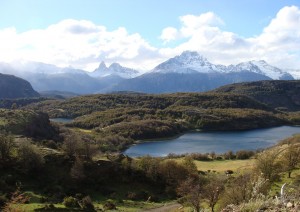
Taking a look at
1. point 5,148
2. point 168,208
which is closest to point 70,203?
point 168,208

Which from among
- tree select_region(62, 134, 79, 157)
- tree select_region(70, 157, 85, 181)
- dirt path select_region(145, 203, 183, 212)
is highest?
tree select_region(62, 134, 79, 157)

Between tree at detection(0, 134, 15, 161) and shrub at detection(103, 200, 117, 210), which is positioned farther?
tree at detection(0, 134, 15, 161)

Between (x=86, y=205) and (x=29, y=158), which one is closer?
(x=86, y=205)

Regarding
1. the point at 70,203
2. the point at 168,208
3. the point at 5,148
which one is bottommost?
the point at 168,208

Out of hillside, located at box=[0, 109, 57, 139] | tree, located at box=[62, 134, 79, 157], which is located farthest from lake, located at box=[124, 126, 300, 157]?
tree, located at box=[62, 134, 79, 157]

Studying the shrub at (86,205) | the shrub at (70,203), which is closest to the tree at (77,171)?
the shrub at (86,205)

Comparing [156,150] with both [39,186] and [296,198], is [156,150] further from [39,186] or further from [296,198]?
[296,198]

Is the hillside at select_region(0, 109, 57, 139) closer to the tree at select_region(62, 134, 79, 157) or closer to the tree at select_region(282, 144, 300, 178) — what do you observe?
the tree at select_region(62, 134, 79, 157)

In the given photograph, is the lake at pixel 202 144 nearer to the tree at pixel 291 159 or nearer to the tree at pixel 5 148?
the tree at pixel 291 159

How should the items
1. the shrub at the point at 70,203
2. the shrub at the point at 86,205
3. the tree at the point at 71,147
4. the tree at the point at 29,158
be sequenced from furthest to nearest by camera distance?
the tree at the point at 71,147 → the tree at the point at 29,158 → the shrub at the point at 86,205 → the shrub at the point at 70,203

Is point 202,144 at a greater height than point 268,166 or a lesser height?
lesser

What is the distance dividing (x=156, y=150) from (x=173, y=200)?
96517mm

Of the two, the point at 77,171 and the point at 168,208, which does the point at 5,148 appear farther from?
the point at 168,208

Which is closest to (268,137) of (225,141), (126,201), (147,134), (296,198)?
(225,141)
